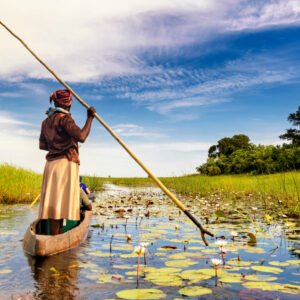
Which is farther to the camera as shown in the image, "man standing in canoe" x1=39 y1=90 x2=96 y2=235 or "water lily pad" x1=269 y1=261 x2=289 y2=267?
"man standing in canoe" x1=39 y1=90 x2=96 y2=235

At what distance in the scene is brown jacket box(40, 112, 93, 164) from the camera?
6.24 meters

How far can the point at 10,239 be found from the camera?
7.32m

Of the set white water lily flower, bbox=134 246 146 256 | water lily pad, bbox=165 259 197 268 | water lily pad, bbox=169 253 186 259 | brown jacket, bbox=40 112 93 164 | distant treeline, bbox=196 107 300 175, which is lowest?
water lily pad, bbox=165 259 197 268

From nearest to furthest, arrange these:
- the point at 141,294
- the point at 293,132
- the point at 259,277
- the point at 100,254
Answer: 1. the point at 141,294
2. the point at 259,277
3. the point at 100,254
4. the point at 293,132

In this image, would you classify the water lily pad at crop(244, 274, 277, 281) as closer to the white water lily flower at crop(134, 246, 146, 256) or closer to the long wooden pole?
the long wooden pole

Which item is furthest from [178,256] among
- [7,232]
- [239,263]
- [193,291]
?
[7,232]

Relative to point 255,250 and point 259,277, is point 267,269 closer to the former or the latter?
point 259,277

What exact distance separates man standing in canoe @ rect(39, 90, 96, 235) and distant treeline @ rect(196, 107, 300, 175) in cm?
2655

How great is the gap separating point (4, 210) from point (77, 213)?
6.42 meters

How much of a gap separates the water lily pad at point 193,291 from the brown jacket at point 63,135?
3052 millimetres

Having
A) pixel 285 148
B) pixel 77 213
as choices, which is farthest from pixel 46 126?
pixel 285 148

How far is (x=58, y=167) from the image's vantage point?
646 centimetres

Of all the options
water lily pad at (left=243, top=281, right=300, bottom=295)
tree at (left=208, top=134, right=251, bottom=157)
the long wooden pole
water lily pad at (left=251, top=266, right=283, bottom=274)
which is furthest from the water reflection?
tree at (left=208, top=134, right=251, bottom=157)

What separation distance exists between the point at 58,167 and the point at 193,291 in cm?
331
